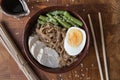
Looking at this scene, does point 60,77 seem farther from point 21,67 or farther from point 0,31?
point 0,31

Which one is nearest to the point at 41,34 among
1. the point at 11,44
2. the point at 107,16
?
the point at 11,44

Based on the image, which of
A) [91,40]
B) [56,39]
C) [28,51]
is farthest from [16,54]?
[91,40]

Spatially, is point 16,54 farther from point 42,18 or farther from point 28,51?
point 42,18

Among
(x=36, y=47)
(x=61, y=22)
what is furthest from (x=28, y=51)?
(x=61, y=22)

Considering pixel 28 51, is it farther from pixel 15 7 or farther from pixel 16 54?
pixel 15 7

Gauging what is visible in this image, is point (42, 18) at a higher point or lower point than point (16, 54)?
higher

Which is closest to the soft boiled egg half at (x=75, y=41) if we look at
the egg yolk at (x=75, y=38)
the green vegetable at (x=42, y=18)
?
the egg yolk at (x=75, y=38)
